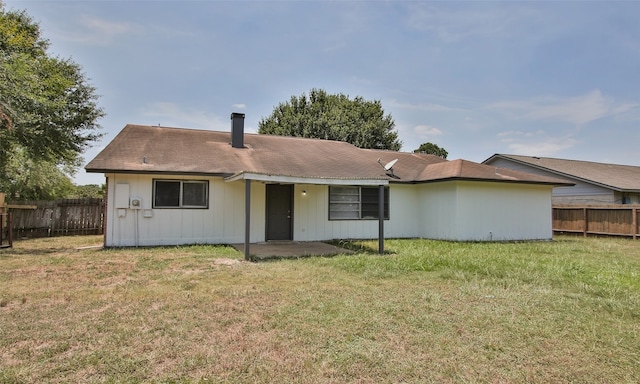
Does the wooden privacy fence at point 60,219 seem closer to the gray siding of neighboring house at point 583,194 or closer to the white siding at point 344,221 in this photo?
the white siding at point 344,221

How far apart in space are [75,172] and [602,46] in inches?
1112

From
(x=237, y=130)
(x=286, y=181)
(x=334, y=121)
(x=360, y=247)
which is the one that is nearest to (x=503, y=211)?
(x=360, y=247)

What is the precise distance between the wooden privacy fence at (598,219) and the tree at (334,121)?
14.6 meters

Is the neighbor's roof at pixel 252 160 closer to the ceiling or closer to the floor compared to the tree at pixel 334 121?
closer to the floor

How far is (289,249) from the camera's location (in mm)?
9852

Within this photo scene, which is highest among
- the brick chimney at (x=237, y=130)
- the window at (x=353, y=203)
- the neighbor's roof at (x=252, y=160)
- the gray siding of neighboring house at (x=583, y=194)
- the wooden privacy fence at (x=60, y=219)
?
the brick chimney at (x=237, y=130)

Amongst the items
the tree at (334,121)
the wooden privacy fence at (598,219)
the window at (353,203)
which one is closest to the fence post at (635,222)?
the wooden privacy fence at (598,219)

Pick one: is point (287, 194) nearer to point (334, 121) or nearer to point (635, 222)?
point (635, 222)

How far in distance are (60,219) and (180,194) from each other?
667 centimetres

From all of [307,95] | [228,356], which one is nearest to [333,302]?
[228,356]

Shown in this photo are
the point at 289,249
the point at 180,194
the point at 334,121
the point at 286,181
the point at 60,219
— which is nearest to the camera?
the point at 286,181

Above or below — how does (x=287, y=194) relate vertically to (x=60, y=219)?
above

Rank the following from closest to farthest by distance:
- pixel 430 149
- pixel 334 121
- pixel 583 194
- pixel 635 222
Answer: pixel 635 222
pixel 583 194
pixel 334 121
pixel 430 149

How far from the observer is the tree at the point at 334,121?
27.1 metres
